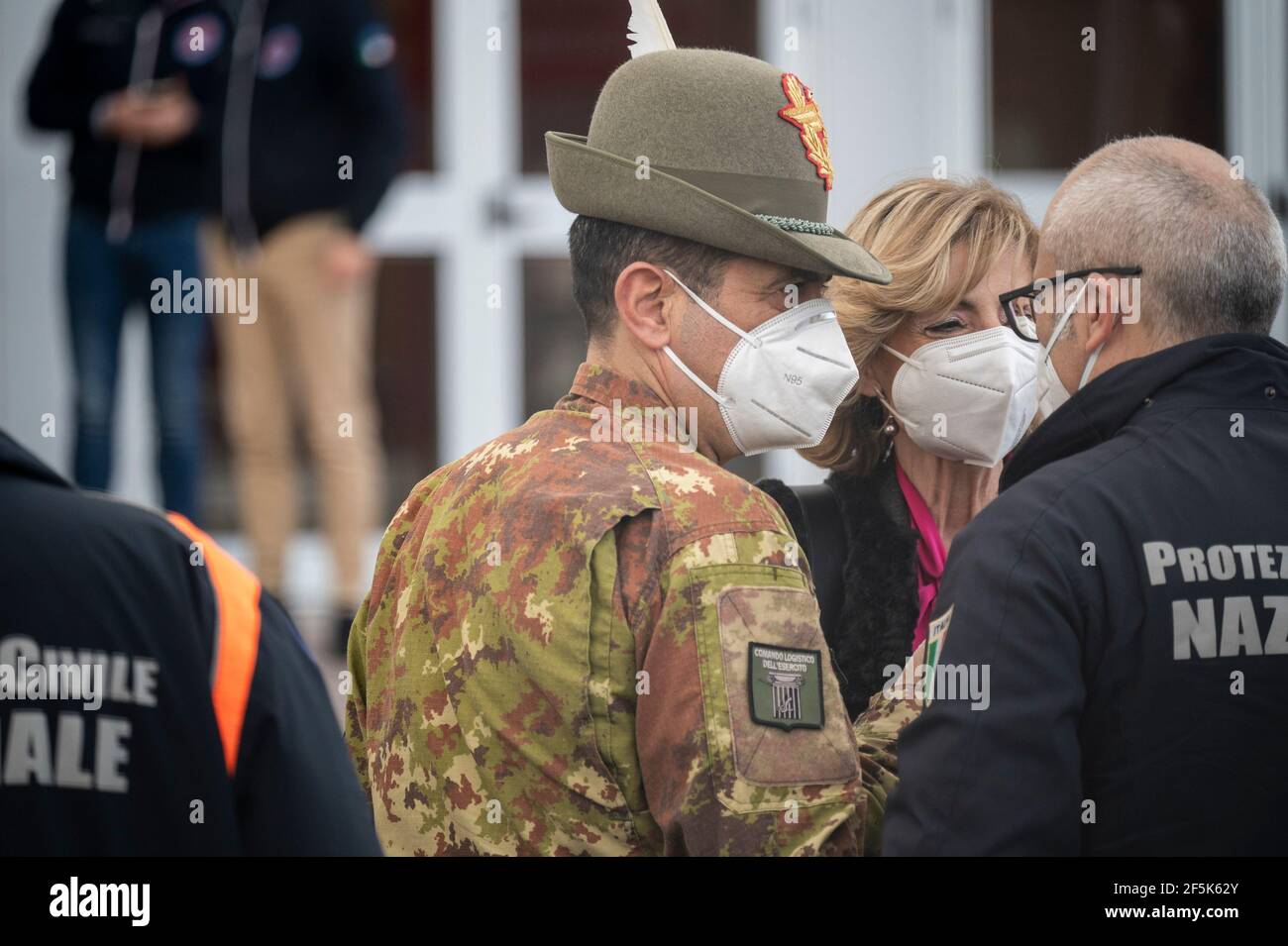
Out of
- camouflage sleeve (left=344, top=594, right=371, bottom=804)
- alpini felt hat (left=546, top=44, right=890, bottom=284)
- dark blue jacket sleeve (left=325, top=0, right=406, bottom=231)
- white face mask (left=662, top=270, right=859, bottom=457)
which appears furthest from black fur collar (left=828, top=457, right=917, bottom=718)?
dark blue jacket sleeve (left=325, top=0, right=406, bottom=231)

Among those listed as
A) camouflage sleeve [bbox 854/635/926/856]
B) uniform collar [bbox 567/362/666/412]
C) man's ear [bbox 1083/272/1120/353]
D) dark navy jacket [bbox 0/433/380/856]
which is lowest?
camouflage sleeve [bbox 854/635/926/856]

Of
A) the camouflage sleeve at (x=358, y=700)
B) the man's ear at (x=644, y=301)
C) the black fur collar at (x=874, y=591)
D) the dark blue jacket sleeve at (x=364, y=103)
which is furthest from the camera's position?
the dark blue jacket sleeve at (x=364, y=103)

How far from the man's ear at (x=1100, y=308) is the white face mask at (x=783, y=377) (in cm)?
35

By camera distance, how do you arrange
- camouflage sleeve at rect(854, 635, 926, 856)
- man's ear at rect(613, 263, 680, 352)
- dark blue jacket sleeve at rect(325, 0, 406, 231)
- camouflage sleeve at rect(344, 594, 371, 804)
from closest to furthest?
camouflage sleeve at rect(854, 635, 926, 856) < man's ear at rect(613, 263, 680, 352) < camouflage sleeve at rect(344, 594, 371, 804) < dark blue jacket sleeve at rect(325, 0, 406, 231)

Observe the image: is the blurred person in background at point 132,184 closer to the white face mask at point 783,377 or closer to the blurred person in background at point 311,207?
the blurred person in background at point 311,207

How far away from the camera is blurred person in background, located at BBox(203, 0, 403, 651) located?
16.9ft

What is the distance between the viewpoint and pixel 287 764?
142 centimetres

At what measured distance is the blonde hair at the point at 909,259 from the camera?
274cm

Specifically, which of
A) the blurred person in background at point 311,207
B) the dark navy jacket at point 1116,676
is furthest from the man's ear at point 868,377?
the blurred person in background at point 311,207

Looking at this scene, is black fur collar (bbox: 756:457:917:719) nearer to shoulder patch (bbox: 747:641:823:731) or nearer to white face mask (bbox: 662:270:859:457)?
white face mask (bbox: 662:270:859:457)

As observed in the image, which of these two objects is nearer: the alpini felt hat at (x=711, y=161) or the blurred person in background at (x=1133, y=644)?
the blurred person in background at (x=1133, y=644)

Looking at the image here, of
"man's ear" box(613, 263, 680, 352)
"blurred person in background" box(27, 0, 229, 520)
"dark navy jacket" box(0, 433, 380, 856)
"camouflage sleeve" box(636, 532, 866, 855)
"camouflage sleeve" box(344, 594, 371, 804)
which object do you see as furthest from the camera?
"blurred person in background" box(27, 0, 229, 520)

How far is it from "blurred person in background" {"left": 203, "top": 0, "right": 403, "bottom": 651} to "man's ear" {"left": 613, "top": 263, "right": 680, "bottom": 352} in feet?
10.3

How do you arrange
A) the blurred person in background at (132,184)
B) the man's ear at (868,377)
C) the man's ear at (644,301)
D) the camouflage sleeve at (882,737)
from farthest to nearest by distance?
the blurred person in background at (132,184), the man's ear at (868,377), the man's ear at (644,301), the camouflage sleeve at (882,737)
